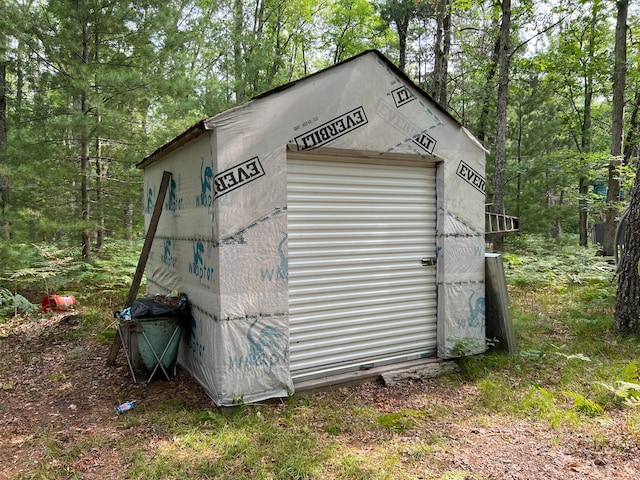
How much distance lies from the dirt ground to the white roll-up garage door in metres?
0.50

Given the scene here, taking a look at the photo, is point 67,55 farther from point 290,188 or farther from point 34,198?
point 290,188

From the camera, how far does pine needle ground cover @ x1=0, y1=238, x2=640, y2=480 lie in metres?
3.00

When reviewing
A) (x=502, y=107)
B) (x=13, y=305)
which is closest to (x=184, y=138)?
(x=13, y=305)

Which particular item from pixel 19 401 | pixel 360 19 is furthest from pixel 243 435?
pixel 360 19

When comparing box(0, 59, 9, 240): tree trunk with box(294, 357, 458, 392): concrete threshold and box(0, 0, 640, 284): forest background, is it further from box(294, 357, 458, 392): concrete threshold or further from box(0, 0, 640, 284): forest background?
box(294, 357, 458, 392): concrete threshold

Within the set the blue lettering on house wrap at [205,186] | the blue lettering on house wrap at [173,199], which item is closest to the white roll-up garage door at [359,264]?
the blue lettering on house wrap at [205,186]

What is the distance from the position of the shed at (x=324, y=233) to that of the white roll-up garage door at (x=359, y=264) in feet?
0.05

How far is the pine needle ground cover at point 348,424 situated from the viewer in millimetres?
3000

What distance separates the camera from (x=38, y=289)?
30.6 feet

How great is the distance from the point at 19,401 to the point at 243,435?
265 centimetres

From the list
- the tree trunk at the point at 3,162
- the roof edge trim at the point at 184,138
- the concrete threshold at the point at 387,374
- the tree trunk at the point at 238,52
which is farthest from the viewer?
the tree trunk at the point at 238,52

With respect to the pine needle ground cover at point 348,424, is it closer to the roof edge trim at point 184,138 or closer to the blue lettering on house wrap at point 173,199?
the blue lettering on house wrap at point 173,199

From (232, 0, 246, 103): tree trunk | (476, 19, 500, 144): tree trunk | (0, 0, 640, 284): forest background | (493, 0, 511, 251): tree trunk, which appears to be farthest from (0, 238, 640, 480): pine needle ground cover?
(476, 19, 500, 144): tree trunk

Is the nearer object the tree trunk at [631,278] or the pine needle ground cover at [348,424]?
the pine needle ground cover at [348,424]
